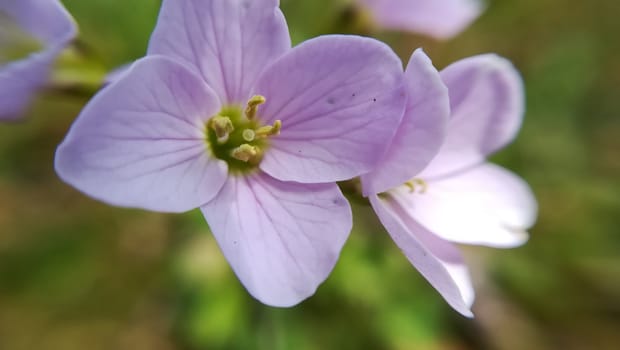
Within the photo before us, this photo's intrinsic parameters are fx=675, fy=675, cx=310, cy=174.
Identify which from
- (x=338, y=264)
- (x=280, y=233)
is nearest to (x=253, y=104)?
(x=280, y=233)

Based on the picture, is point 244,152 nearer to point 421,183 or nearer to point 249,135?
point 249,135

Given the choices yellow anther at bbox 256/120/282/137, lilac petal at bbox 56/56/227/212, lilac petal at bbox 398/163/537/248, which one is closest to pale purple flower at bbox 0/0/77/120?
lilac petal at bbox 56/56/227/212

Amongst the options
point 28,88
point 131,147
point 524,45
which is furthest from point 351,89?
point 524,45

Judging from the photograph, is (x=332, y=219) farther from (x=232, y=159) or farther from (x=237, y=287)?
(x=237, y=287)

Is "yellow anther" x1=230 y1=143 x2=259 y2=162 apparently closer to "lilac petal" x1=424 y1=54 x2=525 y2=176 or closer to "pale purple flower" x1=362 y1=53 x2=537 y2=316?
"pale purple flower" x1=362 y1=53 x2=537 y2=316

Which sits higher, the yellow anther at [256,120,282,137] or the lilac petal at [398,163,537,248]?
the yellow anther at [256,120,282,137]

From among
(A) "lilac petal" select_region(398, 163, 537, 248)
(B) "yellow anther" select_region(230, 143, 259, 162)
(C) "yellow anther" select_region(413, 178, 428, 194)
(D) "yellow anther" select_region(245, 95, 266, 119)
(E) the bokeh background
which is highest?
(D) "yellow anther" select_region(245, 95, 266, 119)
